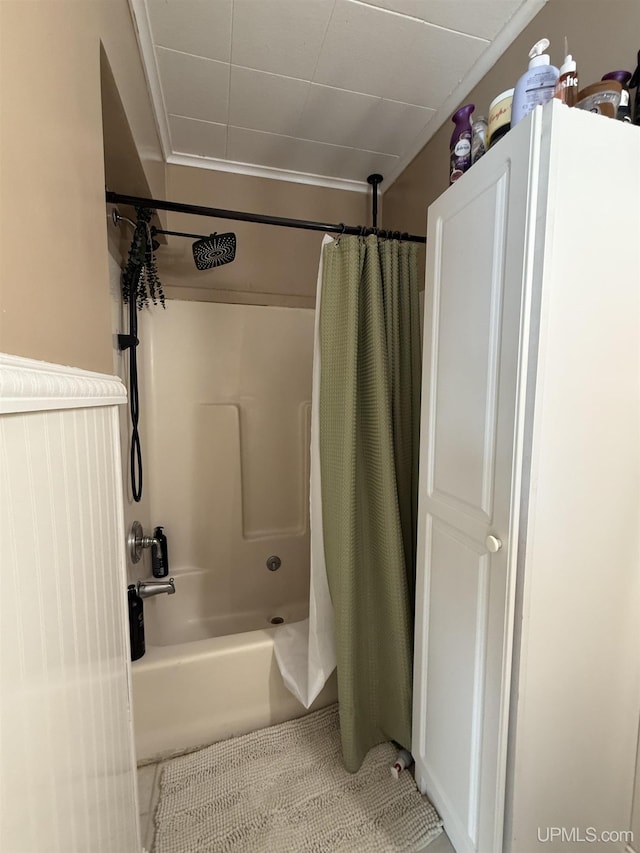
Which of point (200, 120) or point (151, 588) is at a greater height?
point (200, 120)

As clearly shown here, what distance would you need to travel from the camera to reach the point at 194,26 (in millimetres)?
1166

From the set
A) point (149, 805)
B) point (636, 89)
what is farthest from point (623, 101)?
point (149, 805)

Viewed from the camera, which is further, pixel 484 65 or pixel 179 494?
pixel 179 494

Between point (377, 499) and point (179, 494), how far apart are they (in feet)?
3.73

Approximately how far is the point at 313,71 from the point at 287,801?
227cm

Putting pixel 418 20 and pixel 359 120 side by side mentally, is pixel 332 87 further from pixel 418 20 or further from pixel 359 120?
pixel 418 20

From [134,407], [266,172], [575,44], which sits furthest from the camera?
[266,172]

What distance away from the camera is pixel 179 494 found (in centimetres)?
191

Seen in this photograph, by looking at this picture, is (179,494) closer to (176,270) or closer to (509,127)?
(176,270)

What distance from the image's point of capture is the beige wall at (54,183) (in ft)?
1.60

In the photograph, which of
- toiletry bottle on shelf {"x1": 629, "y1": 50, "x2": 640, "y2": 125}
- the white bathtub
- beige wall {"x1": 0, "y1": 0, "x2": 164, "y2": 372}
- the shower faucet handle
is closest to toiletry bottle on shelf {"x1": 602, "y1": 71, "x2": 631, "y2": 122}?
toiletry bottle on shelf {"x1": 629, "y1": 50, "x2": 640, "y2": 125}

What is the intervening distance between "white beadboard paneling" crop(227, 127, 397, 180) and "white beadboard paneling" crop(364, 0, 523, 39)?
62cm

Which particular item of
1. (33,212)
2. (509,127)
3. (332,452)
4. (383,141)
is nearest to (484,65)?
(383,141)

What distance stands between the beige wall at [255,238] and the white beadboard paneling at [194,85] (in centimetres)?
33
